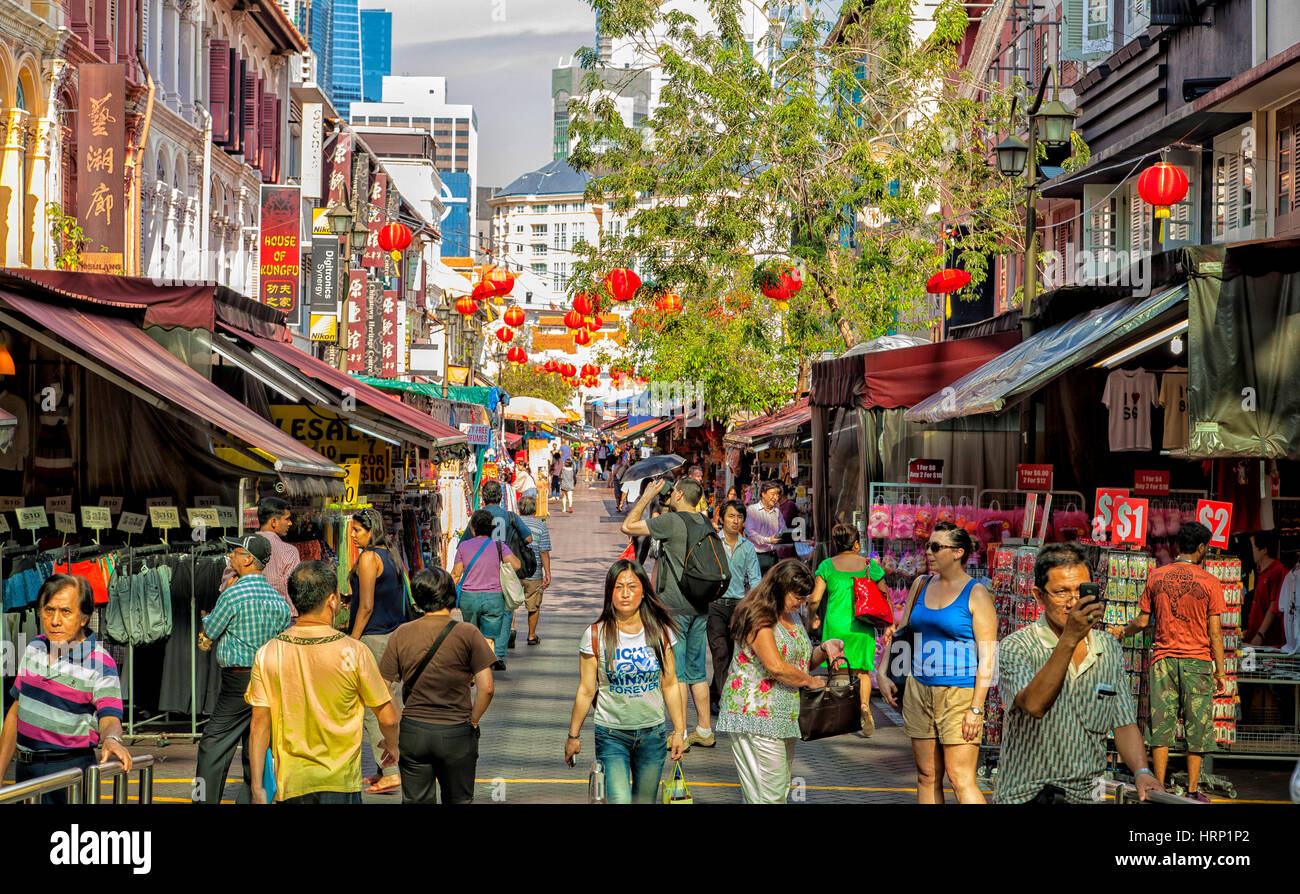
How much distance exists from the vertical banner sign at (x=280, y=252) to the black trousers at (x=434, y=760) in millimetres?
22161

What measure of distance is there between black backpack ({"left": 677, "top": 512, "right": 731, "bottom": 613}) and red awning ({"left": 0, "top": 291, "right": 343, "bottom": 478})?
2.96 m

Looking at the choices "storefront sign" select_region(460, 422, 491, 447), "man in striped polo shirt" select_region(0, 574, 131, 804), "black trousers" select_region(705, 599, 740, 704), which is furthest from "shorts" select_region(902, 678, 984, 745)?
"storefront sign" select_region(460, 422, 491, 447)

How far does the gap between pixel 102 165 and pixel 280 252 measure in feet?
33.6

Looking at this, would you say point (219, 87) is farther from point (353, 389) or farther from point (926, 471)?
point (926, 471)

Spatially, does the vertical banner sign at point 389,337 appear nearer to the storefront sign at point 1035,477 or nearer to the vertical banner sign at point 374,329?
the vertical banner sign at point 374,329

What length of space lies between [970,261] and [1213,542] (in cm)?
1042

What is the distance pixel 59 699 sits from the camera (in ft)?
21.0

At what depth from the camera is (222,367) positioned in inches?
609

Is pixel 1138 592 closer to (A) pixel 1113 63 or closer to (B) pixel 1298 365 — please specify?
(B) pixel 1298 365

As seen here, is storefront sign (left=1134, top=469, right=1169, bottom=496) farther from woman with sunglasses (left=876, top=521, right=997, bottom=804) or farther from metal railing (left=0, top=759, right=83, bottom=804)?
metal railing (left=0, top=759, right=83, bottom=804)

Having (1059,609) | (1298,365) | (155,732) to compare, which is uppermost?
(1298,365)

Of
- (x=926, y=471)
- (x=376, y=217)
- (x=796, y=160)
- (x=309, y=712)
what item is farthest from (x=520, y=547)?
(x=376, y=217)
